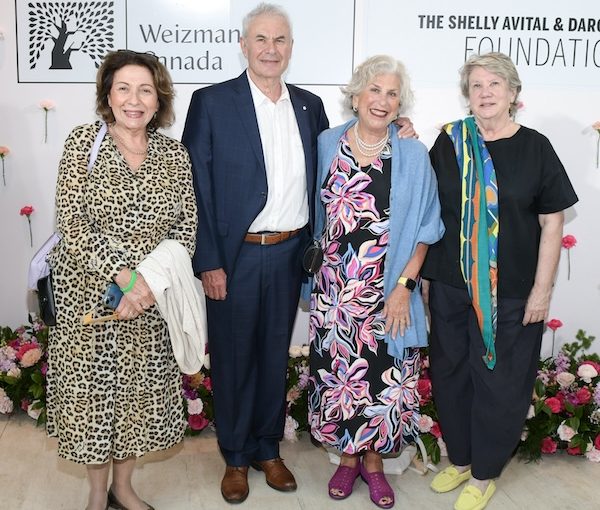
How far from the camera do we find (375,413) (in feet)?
9.15

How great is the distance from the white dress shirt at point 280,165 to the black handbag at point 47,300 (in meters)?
0.75

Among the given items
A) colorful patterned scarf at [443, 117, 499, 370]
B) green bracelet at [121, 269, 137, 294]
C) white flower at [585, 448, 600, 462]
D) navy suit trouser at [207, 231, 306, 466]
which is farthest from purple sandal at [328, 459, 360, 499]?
green bracelet at [121, 269, 137, 294]

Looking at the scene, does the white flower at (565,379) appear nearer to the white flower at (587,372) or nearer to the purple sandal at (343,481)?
the white flower at (587,372)

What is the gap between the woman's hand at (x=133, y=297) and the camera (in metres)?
2.28

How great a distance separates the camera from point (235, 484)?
2.88 m

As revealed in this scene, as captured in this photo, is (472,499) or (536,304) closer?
(536,304)

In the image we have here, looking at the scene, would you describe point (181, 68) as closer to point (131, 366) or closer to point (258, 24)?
point (258, 24)

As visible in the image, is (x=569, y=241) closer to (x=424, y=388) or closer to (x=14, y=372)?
(x=424, y=388)

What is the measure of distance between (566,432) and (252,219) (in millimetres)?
1732

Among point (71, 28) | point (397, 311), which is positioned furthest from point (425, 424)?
point (71, 28)

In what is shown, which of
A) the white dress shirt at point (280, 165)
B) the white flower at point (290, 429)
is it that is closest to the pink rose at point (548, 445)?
the white flower at point (290, 429)

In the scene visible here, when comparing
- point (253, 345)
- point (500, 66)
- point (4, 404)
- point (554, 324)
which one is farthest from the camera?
point (554, 324)

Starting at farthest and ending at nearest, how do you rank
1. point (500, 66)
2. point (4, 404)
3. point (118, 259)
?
point (4, 404)
point (500, 66)
point (118, 259)

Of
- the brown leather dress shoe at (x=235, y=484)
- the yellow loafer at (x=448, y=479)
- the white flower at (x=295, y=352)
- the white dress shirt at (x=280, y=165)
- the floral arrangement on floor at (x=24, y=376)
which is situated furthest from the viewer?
the white flower at (x=295, y=352)
